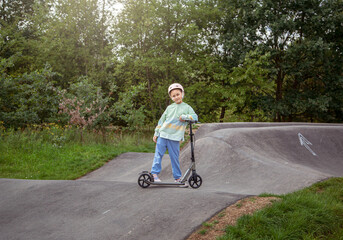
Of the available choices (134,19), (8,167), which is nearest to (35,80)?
(8,167)

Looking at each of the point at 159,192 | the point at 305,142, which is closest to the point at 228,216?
the point at 159,192

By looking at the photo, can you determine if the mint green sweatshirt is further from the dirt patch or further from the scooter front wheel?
the dirt patch

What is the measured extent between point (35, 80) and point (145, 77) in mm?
9892

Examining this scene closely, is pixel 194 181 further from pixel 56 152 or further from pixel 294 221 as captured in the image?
pixel 56 152

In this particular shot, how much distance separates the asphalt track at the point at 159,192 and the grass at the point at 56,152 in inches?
28.9

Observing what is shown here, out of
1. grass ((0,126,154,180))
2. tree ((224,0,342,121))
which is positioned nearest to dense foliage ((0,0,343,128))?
tree ((224,0,342,121))

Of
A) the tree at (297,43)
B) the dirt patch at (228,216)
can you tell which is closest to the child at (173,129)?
the dirt patch at (228,216)

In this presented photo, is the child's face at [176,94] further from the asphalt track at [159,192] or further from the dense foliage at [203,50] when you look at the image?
the dense foliage at [203,50]

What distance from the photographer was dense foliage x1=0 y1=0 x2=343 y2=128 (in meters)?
18.6

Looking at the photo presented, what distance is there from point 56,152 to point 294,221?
8.32 meters

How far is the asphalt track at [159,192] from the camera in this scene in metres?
3.94

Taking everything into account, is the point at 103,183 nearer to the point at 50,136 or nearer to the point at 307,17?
the point at 50,136

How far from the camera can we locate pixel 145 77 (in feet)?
73.8

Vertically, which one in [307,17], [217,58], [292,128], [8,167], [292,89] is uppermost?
[307,17]
